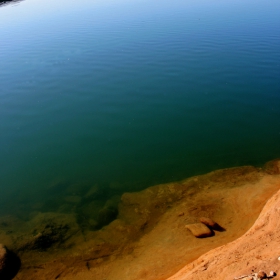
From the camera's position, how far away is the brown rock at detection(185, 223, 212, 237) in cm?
677

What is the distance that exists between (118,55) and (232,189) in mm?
11836

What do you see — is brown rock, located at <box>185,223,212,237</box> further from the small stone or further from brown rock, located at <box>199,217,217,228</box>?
the small stone

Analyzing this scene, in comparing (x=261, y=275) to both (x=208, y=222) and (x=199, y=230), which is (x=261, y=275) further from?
(x=208, y=222)

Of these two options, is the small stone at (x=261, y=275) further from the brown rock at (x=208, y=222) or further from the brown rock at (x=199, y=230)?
the brown rock at (x=208, y=222)

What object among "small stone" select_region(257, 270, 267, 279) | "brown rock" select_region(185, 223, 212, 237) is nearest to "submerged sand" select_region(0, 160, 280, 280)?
"brown rock" select_region(185, 223, 212, 237)

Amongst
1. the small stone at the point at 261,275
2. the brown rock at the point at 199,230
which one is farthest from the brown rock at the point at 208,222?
the small stone at the point at 261,275

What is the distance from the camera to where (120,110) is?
12.3m

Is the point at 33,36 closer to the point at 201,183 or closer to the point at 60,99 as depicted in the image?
the point at 60,99

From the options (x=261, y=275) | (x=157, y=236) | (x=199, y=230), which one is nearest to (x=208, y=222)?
(x=199, y=230)

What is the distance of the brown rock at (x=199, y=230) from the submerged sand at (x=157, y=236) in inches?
4.2

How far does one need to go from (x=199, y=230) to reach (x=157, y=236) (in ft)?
3.36

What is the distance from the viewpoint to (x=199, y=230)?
684 centimetres

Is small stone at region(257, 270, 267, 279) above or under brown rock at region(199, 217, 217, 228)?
above

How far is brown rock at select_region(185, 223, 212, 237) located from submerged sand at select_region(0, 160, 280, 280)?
106 mm
